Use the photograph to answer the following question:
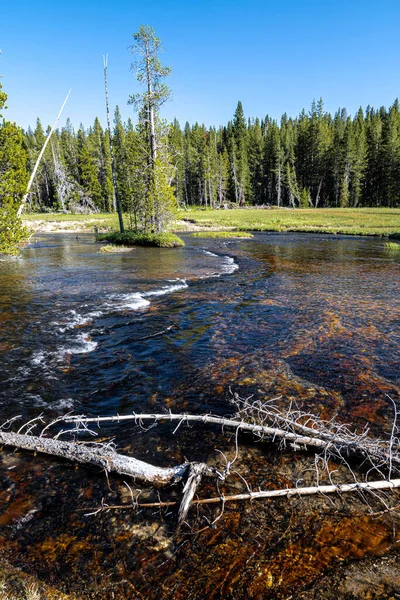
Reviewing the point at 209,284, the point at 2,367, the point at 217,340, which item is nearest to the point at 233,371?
the point at 217,340

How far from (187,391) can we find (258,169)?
100m

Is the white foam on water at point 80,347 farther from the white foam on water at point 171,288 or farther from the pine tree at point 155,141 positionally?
the pine tree at point 155,141

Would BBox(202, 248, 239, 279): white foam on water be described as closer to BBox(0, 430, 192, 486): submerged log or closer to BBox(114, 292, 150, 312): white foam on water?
BBox(114, 292, 150, 312): white foam on water

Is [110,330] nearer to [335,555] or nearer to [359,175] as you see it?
[335,555]

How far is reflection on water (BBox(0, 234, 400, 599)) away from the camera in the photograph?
3.06m

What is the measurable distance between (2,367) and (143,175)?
85.5 feet

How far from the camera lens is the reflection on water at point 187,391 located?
306cm

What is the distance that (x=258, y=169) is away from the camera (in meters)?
98.2

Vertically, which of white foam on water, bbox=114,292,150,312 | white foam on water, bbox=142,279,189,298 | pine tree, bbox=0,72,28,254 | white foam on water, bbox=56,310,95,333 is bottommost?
white foam on water, bbox=56,310,95,333

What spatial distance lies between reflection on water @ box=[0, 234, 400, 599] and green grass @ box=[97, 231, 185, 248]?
13283 mm

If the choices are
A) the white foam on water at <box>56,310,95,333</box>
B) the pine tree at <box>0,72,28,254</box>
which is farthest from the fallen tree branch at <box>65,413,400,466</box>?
the pine tree at <box>0,72,28,254</box>

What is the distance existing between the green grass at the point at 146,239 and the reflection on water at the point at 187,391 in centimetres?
1328

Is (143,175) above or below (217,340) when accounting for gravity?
above

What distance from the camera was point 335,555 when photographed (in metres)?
3.09
